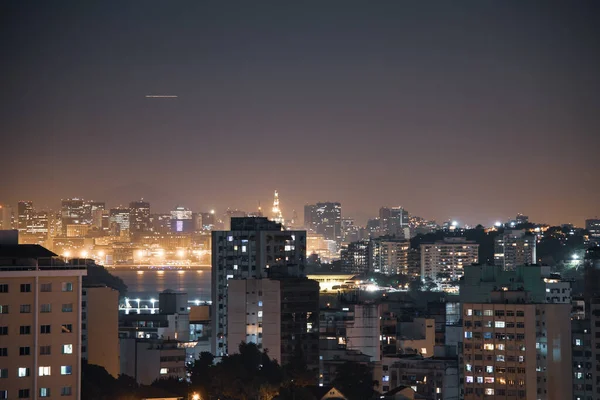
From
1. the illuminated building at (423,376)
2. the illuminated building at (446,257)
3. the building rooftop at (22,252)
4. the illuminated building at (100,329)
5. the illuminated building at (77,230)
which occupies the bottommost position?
the illuminated building at (423,376)

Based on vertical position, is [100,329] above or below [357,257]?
below

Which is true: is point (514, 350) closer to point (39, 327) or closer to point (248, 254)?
point (248, 254)

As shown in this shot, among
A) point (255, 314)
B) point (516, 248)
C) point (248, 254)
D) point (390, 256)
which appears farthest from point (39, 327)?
point (390, 256)

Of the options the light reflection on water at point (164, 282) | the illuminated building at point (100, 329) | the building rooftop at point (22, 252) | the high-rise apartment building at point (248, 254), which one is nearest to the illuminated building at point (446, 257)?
the light reflection on water at point (164, 282)

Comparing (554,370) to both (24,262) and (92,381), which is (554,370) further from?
(24,262)

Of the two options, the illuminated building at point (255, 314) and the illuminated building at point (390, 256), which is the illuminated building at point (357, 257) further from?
the illuminated building at point (255, 314)

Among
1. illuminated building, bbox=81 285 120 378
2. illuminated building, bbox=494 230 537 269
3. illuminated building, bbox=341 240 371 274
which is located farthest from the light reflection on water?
illuminated building, bbox=81 285 120 378
